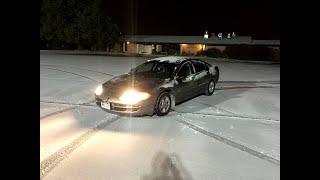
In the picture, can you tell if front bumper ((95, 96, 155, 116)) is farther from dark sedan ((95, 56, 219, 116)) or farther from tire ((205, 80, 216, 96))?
tire ((205, 80, 216, 96))

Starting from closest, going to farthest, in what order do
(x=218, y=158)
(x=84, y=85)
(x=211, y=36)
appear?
(x=218, y=158) → (x=84, y=85) → (x=211, y=36)

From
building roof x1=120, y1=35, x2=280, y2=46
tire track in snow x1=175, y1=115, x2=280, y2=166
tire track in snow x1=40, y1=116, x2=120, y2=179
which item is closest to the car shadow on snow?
tire track in snow x1=175, y1=115, x2=280, y2=166

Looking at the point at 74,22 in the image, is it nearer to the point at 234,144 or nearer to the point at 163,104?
the point at 163,104

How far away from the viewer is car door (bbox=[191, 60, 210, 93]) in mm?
10068

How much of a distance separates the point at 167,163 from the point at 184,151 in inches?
27.2

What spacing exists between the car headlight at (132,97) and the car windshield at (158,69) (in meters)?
1.17

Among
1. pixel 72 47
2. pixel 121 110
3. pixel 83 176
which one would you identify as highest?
pixel 72 47

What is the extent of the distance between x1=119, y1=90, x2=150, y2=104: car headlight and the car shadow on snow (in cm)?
236

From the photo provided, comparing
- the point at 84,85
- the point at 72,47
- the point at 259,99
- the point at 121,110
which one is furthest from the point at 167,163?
the point at 72,47

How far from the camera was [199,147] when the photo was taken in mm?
6352

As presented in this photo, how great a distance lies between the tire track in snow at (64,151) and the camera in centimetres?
523

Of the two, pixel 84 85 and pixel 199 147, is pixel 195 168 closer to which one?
pixel 199 147

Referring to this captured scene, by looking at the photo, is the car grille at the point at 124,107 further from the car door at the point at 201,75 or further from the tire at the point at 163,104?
the car door at the point at 201,75

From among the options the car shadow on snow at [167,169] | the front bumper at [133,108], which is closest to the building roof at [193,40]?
the front bumper at [133,108]
